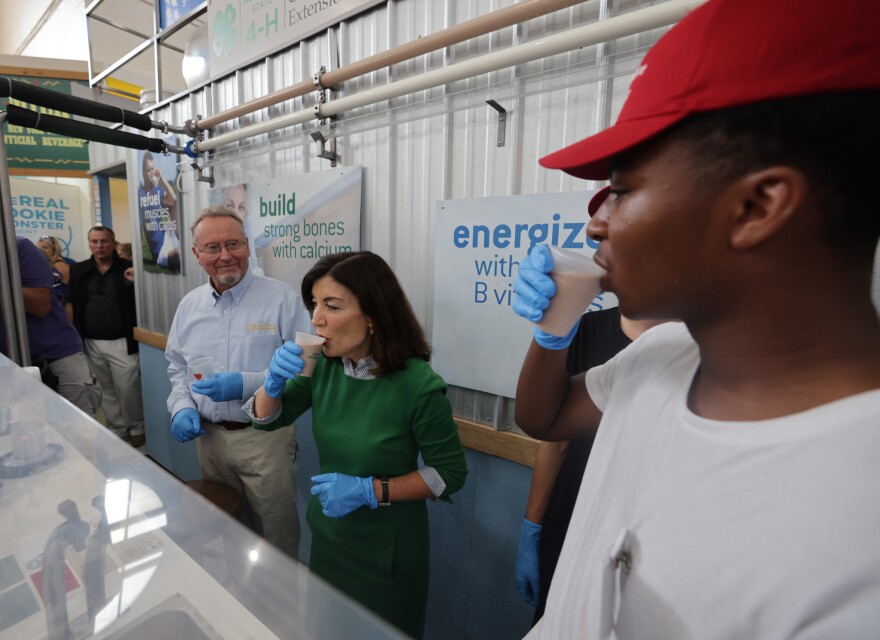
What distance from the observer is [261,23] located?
2369 millimetres

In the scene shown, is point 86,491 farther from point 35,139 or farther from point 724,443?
point 35,139

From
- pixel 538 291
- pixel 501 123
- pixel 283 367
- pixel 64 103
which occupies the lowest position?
pixel 283 367

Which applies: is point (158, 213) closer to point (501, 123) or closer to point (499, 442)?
point (501, 123)

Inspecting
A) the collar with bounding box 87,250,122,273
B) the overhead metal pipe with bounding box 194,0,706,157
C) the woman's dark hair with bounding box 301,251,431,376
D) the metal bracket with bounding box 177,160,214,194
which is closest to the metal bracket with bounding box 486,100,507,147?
the overhead metal pipe with bounding box 194,0,706,157

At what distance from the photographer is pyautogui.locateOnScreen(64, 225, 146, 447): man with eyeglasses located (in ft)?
12.7

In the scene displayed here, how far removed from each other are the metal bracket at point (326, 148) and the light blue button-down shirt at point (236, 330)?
703 millimetres

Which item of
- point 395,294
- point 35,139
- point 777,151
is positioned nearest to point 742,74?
point 777,151

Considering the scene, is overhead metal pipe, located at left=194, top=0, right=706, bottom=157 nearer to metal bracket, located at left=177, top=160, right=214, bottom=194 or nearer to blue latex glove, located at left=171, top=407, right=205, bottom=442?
metal bracket, located at left=177, top=160, right=214, bottom=194

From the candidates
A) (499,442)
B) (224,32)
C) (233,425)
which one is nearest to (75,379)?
(233,425)

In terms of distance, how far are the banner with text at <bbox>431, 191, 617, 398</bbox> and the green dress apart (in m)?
0.44

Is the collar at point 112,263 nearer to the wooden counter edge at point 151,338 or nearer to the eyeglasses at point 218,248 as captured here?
the wooden counter edge at point 151,338

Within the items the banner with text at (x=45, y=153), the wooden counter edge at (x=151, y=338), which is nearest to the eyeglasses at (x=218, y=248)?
the wooden counter edge at (x=151, y=338)

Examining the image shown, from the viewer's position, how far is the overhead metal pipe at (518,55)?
119 cm

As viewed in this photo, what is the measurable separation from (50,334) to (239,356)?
1543mm
